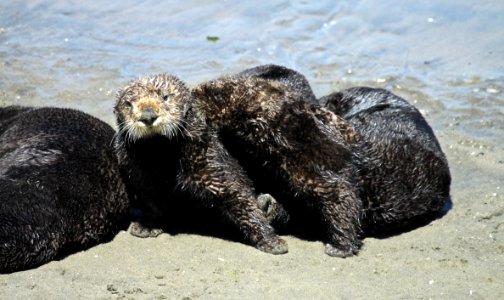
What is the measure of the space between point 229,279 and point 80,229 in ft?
4.99

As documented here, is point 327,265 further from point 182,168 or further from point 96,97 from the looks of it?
point 96,97

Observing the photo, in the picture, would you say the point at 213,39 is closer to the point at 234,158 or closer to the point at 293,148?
the point at 234,158

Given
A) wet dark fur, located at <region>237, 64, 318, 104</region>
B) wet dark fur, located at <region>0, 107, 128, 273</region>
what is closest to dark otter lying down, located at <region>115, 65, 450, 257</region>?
wet dark fur, located at <region>0, 107, 128, 273</region>

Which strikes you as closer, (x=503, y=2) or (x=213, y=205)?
(x=213, y=205)

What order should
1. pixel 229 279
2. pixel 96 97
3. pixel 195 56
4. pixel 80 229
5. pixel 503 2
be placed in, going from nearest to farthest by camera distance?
1. pixel 229 279
2. pixel 80 229
3. pixel 96 97
4. pixel 195 56
5. pixel 503 2

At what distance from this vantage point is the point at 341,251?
810cm

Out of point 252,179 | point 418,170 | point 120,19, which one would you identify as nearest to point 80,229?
point 252,179

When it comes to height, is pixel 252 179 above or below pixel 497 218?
above

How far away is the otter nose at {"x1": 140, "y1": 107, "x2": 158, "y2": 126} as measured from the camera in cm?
757

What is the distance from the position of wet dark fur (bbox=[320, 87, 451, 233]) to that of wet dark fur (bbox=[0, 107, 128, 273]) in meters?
2.48

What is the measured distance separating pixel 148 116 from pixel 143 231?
4.52ft

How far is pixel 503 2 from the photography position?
14.6m

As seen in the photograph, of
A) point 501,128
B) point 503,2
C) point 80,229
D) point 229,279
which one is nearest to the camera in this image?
point 229,279

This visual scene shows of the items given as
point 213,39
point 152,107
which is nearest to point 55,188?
point 152,107
